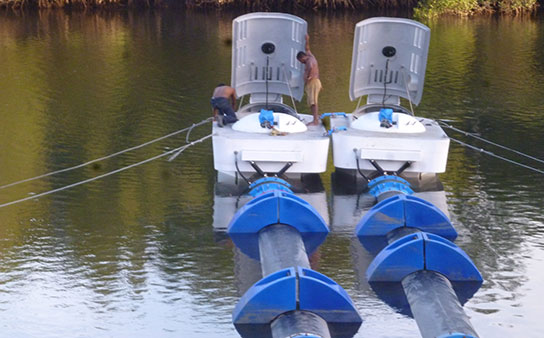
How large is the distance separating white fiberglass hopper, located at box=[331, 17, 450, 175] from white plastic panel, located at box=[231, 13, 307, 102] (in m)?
0.91

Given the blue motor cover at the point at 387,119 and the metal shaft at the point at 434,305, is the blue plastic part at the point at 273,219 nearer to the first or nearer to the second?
the metal shaft at the point at 434,305

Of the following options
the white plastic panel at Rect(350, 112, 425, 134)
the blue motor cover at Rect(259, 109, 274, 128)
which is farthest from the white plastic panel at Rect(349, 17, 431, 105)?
the blue motor cover at Rect(259, 109, 274, 128)

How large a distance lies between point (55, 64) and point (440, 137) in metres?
11.9

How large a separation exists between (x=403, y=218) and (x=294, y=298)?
2.82 meters

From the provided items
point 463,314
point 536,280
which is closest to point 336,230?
point 536,280

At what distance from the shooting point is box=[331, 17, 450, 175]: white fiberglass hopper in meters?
12.4

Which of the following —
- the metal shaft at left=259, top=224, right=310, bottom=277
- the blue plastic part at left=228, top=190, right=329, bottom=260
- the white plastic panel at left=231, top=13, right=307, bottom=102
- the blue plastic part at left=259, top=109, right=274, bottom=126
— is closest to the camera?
the metal shaft at left=259, top=224, right=310, bottom=277

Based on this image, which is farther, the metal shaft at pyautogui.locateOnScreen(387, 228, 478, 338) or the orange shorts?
the orange shorts

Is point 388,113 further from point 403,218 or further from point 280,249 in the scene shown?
point 280,249

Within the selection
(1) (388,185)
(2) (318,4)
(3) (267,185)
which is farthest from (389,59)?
(2) (318,4)

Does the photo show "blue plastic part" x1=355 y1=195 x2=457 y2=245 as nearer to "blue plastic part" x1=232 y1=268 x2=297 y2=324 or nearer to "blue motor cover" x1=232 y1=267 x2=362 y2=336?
"blue motor cover" x1=232 y1=267 x2=362 y2=336

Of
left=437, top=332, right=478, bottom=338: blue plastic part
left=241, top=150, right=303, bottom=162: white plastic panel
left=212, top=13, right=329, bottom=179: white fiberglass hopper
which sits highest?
left=212, top=13, right=329, bottom=179: white fiberglass hopper

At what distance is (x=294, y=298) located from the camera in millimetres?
8172

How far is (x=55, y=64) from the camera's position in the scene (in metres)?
21.7
